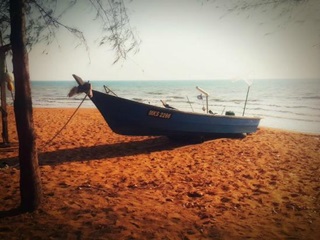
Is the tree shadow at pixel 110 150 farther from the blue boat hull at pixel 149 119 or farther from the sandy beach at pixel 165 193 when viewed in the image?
the blue boat hull at pixel 149 119

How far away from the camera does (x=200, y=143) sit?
11.3 metres

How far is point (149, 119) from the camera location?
30.7ft

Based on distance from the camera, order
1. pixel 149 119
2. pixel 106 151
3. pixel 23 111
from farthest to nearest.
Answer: pixel 106 151 < pixel 149 119 < pixel 23 111

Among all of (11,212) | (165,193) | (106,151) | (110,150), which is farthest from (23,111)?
(110,150)

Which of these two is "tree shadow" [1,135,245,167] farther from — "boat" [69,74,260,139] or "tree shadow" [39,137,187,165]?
"boat" [69,74,260,139]

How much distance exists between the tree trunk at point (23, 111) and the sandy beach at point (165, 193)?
15.5 inches

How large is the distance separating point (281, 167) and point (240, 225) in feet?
15.1

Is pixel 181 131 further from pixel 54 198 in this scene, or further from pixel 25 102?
pixel 25 102

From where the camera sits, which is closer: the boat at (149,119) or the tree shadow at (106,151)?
the tree shadow at (106,151)

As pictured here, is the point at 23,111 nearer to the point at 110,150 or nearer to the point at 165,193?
the point at 165,193

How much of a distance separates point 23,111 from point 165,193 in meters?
3.66

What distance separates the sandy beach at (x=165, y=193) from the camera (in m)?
4.18

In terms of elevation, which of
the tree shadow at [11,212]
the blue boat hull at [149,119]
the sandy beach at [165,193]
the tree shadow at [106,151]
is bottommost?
the tree shadow at [106,151]

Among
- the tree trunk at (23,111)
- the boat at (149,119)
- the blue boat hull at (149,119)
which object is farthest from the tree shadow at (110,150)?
the tree trunk at (23,111)
